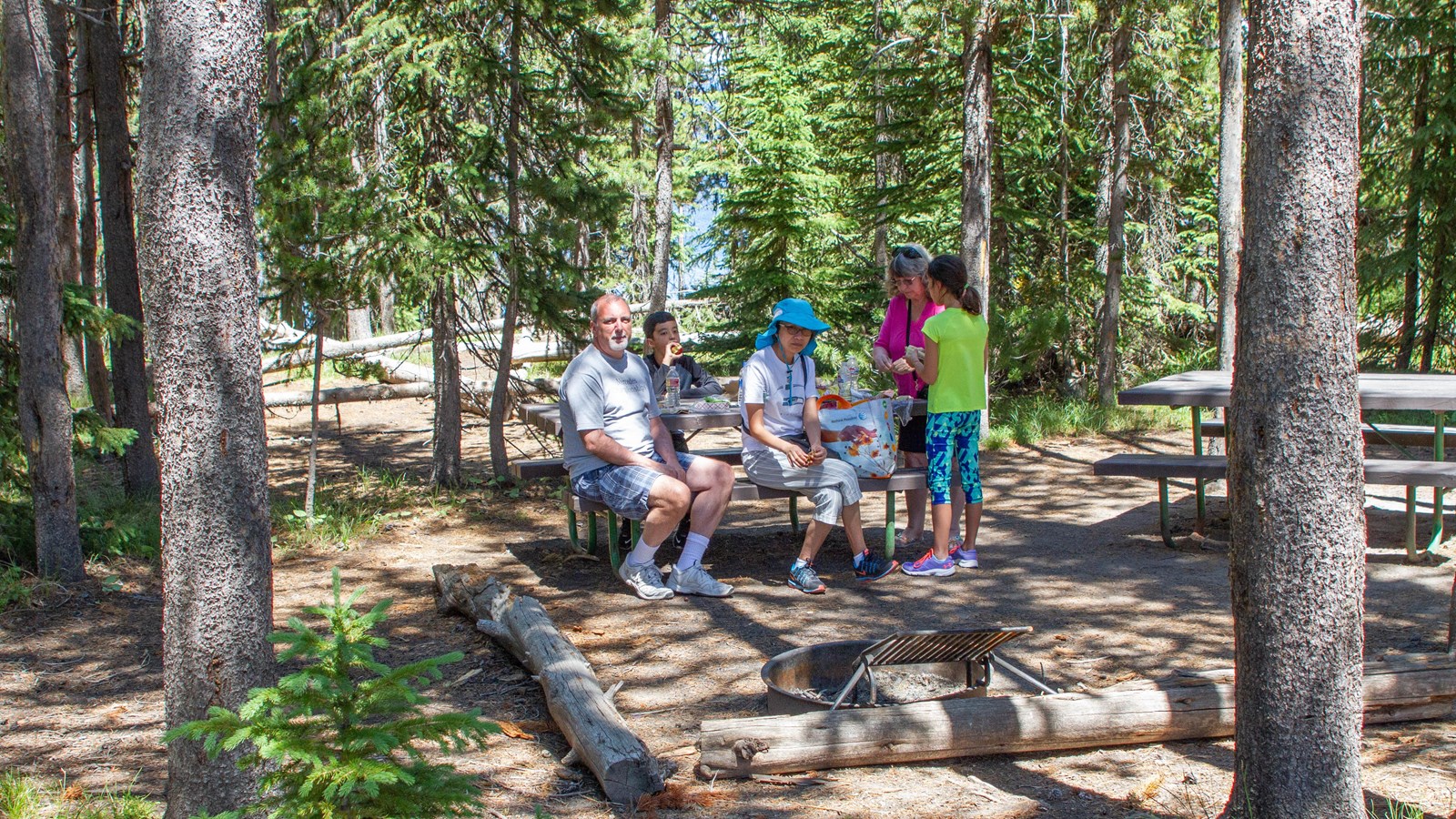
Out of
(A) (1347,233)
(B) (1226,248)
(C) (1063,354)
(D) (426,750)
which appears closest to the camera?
(A) (1347,233)

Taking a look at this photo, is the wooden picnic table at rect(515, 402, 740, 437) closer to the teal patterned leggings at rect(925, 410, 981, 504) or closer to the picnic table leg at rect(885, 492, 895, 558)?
the picnic table leg at rect(885, 492, 895, 558)

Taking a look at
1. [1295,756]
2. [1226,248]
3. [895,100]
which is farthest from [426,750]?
[895,100]

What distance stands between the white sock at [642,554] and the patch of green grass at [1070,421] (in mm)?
6094

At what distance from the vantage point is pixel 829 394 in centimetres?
692

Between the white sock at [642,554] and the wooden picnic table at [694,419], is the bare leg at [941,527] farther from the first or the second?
the white sock at [642,554]

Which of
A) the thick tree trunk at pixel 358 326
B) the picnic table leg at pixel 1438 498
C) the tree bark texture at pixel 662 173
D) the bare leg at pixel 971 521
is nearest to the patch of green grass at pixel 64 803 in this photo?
the bare leg at pixel 971 521

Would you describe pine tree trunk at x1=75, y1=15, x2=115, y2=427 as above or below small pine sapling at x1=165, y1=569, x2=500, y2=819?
above

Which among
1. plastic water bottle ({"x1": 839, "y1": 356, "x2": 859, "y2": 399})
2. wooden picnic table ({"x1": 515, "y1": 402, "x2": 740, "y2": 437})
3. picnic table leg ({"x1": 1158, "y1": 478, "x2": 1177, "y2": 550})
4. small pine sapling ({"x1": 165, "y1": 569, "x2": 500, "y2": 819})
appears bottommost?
picnic table leg ({"x1": 1158, "y1": 478, "x2": 1177, "y2": 550})

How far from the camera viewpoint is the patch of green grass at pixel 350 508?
26.2 ft

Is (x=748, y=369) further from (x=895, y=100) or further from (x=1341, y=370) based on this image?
(x=895, y=100)

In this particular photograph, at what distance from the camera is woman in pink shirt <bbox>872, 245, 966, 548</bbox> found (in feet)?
23.3

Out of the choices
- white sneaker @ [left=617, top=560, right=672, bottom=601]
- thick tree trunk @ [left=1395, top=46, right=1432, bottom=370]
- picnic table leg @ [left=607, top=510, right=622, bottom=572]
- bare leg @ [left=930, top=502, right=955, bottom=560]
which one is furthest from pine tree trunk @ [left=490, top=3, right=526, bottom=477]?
thick tree trunk @ [left=1395, top=46, right=1432, bottom=370]

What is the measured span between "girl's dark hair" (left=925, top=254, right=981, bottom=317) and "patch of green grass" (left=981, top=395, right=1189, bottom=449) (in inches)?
208

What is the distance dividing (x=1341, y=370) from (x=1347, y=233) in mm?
365
